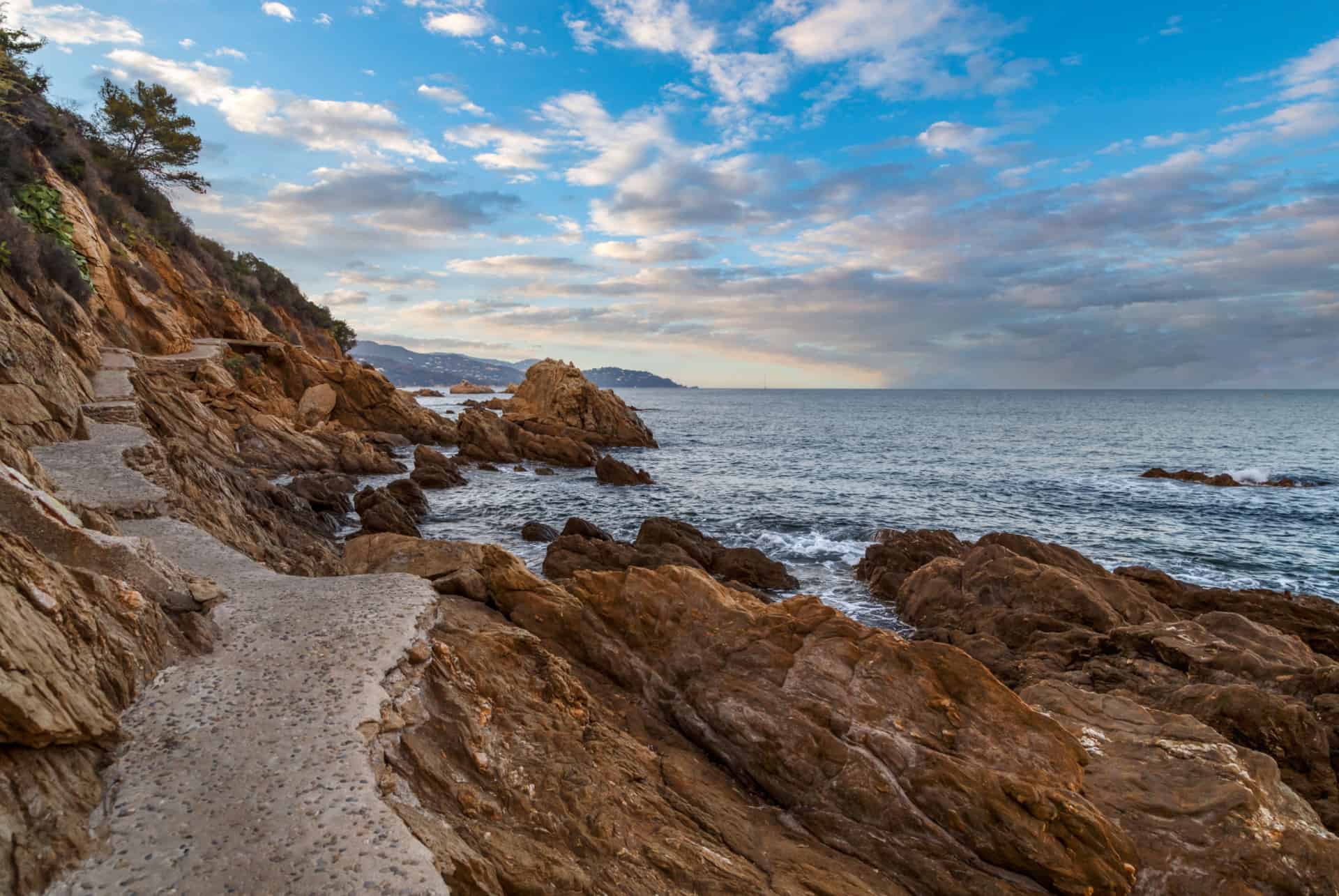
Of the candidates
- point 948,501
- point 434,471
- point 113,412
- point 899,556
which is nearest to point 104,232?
point 434,471

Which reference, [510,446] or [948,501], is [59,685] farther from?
[510,446]

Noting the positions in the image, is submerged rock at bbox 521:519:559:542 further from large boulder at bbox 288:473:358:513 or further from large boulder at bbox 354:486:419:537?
large boulder at bbox 288:473:358:513

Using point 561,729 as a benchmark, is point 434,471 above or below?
below

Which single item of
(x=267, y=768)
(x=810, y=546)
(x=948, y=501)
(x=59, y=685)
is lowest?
(x=810, y=546)

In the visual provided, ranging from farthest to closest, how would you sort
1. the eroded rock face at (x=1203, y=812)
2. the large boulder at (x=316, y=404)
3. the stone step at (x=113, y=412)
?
the large boulder at (x=316, y=404)
the stone step at (x=113, y=412)
the eroded rock face at (x=1203, y=812)

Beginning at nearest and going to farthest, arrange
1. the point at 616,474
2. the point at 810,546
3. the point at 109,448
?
the point at 109,448, the point at 810,546, the point at 616,474

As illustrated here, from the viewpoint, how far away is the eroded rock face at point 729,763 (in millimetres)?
5641

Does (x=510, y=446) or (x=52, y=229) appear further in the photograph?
(x=510, y=446)

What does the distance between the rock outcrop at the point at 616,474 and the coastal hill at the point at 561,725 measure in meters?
23.9

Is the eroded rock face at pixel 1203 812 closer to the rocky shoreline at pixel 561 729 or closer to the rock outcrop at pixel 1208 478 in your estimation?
the rocky shoreline at pixel 561 729

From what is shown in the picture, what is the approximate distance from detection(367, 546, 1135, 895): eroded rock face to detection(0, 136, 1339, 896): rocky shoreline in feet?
0.11

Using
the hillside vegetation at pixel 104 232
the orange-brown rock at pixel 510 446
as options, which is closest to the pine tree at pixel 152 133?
the hillside vegetation at pixel 104 232

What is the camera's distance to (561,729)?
701 centimetres

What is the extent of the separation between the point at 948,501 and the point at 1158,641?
77.2 feet
